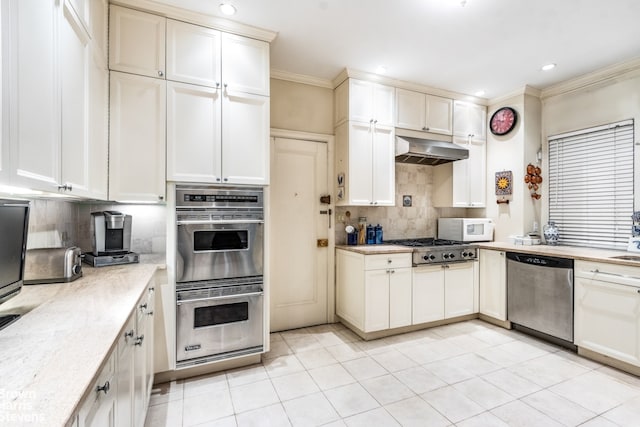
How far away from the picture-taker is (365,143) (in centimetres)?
334

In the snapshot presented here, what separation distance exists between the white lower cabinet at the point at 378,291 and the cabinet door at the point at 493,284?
3.53 ft

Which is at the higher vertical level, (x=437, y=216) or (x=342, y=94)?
(x=342, y=94)

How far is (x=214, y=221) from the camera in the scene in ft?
7.96

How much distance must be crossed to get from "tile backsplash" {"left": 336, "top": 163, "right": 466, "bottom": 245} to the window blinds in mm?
1244

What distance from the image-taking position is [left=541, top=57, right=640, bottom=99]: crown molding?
2.99 m

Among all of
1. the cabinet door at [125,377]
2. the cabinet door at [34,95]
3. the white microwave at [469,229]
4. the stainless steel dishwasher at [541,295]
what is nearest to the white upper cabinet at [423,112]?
the white microwave at [469,229]

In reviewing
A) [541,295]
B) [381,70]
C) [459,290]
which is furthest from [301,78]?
[541,295]

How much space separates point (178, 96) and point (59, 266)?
141 centimetres

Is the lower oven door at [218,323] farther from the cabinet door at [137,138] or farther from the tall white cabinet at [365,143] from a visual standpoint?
the tall white cabinet at [365,143]

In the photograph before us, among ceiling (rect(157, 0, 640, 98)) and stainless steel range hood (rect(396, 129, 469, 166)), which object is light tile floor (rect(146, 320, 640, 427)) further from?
ceiling (rect(157, 0, 640, 98))

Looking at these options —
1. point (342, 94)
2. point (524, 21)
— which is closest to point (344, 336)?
point (342, 94)

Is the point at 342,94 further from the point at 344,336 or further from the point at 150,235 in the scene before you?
the point at 344,336

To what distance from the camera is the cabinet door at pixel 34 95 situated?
105 centimetres

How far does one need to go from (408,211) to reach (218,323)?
8.86 feet
